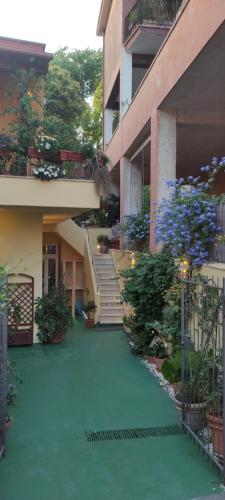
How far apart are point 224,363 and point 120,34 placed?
1327cm

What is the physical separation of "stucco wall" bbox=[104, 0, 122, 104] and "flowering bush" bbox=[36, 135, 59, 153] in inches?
297

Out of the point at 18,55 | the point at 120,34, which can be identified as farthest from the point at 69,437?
the point at 120,34

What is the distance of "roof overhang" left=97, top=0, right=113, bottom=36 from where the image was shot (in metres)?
17.0

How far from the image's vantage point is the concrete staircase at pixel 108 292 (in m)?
12.2

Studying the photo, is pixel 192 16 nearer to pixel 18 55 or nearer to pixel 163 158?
pixel 163 158

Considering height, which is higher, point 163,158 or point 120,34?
point 120,34

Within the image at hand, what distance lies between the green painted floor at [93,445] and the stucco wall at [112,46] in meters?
11.6

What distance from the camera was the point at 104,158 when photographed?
28.5ft

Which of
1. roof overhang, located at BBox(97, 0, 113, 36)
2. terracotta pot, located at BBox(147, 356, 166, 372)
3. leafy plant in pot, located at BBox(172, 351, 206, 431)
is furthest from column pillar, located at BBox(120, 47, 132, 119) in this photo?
leafy plant in pot, located at BBox(172, 351, 206, 431)

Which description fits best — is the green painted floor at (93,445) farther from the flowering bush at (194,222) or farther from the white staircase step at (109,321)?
the white staircase step at (109,321)

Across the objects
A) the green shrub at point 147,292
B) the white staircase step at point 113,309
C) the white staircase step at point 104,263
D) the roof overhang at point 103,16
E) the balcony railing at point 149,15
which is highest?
the roof overhang at point 103,16

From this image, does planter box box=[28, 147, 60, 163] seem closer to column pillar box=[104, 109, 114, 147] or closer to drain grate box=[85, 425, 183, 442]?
drain grate box=[85, 425, 183, 442]

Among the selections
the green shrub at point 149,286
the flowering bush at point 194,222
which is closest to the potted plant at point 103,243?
the green shrub at point 149,286

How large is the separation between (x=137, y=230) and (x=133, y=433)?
6.87 metres
